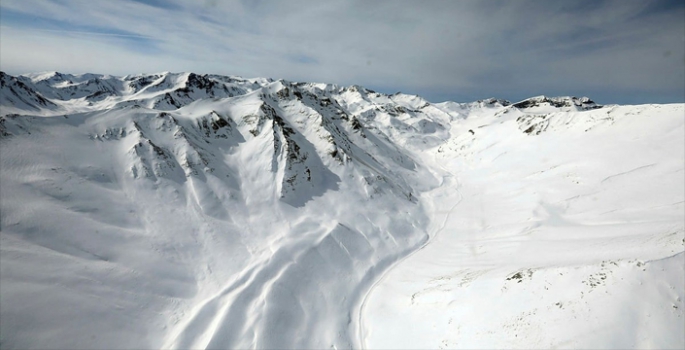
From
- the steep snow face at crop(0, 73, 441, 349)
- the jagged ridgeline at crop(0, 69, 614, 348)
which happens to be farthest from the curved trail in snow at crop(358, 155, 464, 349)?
the steep snow face at crop(0, 73, 441, 349)

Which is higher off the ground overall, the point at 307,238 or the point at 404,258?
the point at 307,238

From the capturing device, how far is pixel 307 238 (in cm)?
4191

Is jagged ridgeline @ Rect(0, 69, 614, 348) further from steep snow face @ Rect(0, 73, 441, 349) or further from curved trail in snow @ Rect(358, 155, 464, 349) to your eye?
curved trail in snow @ Rect(358, 155, 464, 349)

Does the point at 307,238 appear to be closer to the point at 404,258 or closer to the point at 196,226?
the point at 404,258

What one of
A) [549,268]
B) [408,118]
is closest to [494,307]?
[549,268]

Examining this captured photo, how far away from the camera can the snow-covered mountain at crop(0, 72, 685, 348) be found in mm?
23297

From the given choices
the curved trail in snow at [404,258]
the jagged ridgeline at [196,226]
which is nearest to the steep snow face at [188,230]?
the jagged ridgeline at [196,226]

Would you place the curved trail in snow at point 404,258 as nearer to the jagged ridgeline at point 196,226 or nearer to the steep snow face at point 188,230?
the jagged ridgeline at point 196,226

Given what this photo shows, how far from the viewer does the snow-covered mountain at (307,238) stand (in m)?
23.3

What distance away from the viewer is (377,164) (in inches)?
3014

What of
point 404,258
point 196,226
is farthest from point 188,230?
point 404,258

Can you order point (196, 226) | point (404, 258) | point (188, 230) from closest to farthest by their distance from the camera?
point (188, 230) < point (196, 226) < point (404, 258)

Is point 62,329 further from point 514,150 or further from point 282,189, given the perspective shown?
point 514,150

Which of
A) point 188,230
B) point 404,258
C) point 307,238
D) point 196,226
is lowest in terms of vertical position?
point 404,258
